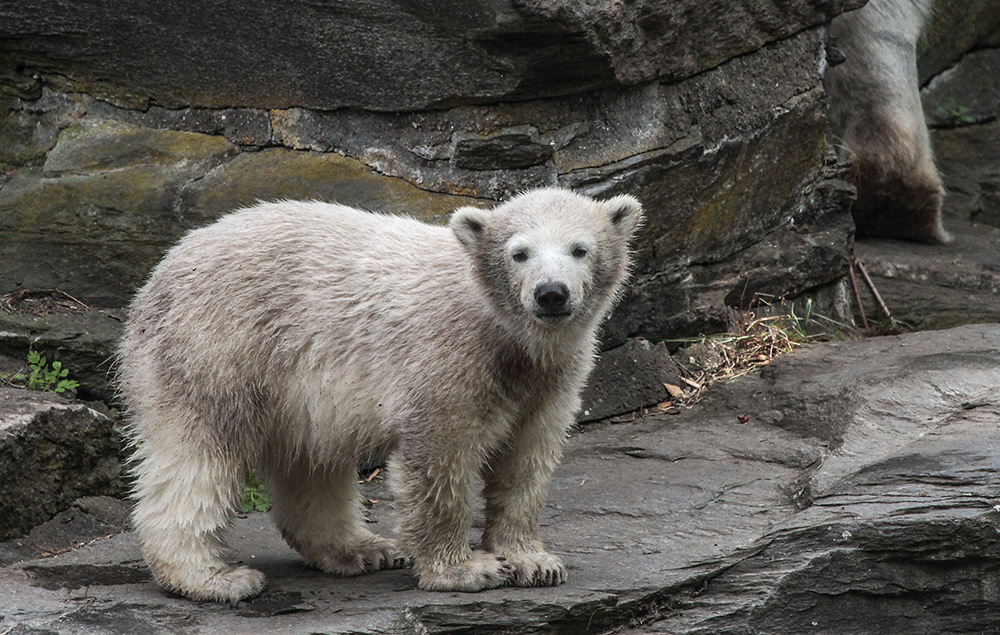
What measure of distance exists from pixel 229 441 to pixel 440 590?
1.17m

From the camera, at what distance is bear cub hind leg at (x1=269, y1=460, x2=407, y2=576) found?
17.1 feet

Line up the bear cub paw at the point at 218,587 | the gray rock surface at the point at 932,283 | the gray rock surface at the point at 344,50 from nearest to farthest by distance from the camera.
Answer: the bear cub paw at the point at 218,587 < the gray rock surface at the point at 344,50 < the gray rock surface at the point at 932,283

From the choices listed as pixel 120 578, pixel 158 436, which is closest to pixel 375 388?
pixel 158 436

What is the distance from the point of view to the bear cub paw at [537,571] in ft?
15.4

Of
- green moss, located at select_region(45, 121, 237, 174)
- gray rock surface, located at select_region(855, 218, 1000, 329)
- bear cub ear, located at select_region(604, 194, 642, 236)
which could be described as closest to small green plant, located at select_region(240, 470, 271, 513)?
green moss, located at select_region(45, 121, 237, 174)

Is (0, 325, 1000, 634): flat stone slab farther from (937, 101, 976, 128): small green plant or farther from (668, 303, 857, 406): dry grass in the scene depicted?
(937, 101, 976, 128): small green plant

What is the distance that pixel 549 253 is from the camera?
14.6ft

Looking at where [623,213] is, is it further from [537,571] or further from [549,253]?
[537,571]

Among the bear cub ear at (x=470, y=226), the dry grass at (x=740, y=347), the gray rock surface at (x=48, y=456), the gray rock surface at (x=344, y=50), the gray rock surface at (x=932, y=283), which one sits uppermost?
the gray rock surface at (x=344, y=50)

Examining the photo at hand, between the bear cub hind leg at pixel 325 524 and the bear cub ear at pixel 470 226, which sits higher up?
the bear cub ear at pixel 470 226

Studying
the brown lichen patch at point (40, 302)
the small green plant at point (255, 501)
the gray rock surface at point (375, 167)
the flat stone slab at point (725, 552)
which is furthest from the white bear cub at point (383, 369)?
the brown lichen patch at point (40, 302)

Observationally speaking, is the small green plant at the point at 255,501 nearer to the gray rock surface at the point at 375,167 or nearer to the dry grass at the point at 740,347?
the gray rock surface at the point at 375,167

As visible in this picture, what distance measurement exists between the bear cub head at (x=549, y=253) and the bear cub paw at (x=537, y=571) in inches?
41.9

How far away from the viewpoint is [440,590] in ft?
15.3
